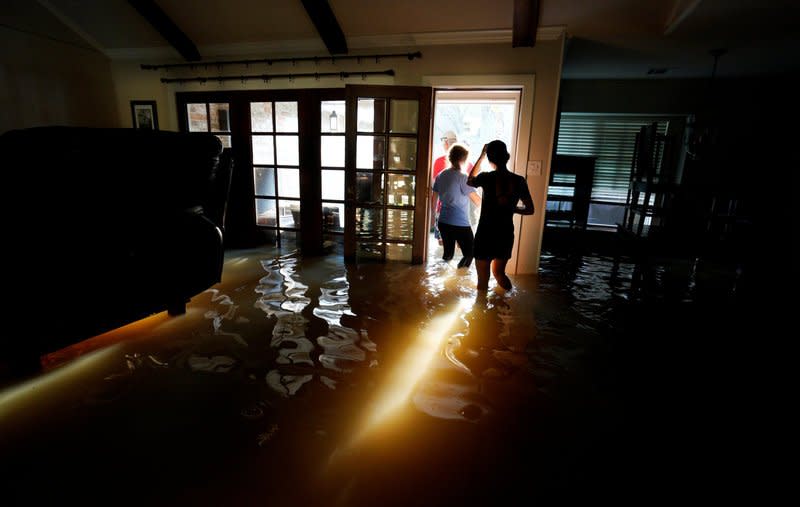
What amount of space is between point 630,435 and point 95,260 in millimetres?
2827

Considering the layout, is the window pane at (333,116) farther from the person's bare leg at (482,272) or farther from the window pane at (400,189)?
the person's bare leg at (482,272)

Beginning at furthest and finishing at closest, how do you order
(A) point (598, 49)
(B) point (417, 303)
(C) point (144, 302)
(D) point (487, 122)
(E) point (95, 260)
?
(D) point (487, 122)
(A) point (598, 49)
(B) point (417, 303)
(C) point (144, 302)
(E) point (95, 260)

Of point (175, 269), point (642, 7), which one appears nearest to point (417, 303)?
point (175, 269)

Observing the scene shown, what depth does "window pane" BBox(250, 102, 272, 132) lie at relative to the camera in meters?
4.75

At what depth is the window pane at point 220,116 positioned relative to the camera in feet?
16.1

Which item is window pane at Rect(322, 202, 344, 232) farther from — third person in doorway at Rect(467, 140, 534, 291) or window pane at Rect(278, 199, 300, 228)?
third person in doorway at Rect(467, 140, 534, 291)

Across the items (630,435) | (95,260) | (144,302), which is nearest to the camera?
(630,435)

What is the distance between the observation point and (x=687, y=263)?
4840 millimetres

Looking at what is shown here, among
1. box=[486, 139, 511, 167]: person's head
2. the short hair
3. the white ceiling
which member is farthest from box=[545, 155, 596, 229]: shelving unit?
box=[486, 139, 511, 167]: person's head

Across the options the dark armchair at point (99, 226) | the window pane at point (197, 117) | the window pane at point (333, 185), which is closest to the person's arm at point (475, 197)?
the window pane at point (333, 185)

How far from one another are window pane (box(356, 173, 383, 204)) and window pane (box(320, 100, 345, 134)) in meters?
0.66

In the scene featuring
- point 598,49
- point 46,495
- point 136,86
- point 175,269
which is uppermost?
point 598,49

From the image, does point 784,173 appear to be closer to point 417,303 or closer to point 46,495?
point 417,303

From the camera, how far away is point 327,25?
397 cm
